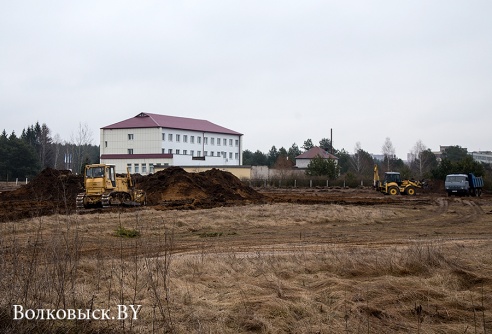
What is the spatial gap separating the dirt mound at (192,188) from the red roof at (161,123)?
145ft

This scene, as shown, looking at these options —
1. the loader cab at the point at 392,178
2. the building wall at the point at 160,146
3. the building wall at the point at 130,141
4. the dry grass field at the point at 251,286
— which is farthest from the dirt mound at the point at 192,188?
the building wall at the point at 130,141

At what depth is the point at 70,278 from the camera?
29.7 feet

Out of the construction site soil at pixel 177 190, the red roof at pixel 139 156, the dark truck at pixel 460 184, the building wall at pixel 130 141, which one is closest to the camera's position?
the construction site soil at pixel 177 190

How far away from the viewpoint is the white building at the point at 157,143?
271ft

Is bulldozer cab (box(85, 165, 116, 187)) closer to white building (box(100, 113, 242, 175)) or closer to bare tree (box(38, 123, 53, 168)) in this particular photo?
white building (box(100, 113, 242, 175))

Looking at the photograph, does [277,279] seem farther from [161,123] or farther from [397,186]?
[161,123]

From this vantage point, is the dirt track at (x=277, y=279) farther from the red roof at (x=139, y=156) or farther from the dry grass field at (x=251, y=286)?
the red roof at (x=139, y=156)

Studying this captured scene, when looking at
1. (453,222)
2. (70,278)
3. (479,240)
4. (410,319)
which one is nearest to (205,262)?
(70,278)

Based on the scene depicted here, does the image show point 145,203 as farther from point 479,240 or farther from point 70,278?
point 70,278

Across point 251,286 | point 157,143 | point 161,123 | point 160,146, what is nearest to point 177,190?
point 251,286

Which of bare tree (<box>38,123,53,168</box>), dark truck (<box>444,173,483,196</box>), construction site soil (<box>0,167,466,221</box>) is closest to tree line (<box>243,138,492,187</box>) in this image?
dark truck (<box>444,173,483,196</box>)

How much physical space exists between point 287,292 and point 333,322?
1.77 meters

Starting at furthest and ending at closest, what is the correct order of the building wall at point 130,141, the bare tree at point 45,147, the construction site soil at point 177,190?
the bare tree at point 45,147
the building wall at point 130,141
the construction site soil at point 177,190

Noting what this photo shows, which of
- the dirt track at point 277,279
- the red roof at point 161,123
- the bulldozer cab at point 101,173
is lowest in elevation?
the dirt track at point 277,279
